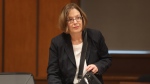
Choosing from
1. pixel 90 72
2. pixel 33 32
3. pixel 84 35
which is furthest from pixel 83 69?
pixel 33 32

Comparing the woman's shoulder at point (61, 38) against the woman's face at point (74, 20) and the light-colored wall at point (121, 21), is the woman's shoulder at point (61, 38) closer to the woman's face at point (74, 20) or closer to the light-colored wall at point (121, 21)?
the woman's face at point (74, 20)

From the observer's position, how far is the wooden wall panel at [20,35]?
3.74m

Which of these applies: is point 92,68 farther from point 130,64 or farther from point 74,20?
point 130,64

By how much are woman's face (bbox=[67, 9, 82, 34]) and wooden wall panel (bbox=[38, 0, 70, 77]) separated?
1.38 m

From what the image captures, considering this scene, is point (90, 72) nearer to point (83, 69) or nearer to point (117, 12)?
point (83, 69)

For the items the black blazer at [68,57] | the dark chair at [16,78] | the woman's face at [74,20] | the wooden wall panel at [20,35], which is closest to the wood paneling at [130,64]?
the wooden wall panel at [20,35]

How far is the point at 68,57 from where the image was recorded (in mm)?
2373

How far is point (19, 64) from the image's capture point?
382 cm

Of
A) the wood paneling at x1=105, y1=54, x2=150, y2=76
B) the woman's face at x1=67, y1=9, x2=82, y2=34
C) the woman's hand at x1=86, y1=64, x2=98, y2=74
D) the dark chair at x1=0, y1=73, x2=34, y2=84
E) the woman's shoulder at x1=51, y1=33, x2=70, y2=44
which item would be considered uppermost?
the woman's face at x1=67, y1=9, x2=82, y2=34

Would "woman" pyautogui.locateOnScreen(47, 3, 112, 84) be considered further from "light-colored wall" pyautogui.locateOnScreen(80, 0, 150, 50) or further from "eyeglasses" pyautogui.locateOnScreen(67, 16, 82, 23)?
"light-colored wall" pyautogui.locateOnScreen(80, 0, 150, 50)

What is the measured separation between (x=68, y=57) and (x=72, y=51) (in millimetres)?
62

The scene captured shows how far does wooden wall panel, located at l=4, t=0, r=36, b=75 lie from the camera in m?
3.74

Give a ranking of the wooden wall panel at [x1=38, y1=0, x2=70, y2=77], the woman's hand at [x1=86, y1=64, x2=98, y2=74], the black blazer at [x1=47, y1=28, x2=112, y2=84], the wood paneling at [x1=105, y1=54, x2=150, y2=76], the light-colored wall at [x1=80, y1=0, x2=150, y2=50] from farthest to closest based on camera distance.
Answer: the light-colored wall at [x1=80, y1=0, x2=150, y2=50] < the wood paneling at [x1=105, y1=54, x2=150, y2=76] < the wooden wall panel at [x1=38, y1=0, x2=70, y2=77] < the black blazer at [x1=47, y1=28, x2=112, y2=84] < the woman's hand at [x1=86, y1=64, x2=98, y2=74]

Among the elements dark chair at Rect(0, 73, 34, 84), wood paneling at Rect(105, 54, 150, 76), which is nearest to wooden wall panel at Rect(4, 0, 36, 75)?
wood paneling at Rect(105, 54, 150, 76)
